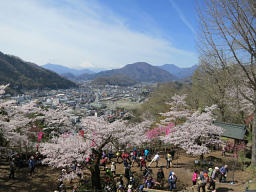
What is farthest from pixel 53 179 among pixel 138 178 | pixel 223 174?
pixel 223 174

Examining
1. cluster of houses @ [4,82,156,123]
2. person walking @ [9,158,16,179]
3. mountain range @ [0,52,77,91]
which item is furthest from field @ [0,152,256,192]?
mountain range @ [0,52,77,91]

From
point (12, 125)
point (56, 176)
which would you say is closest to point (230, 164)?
point (56, 176)

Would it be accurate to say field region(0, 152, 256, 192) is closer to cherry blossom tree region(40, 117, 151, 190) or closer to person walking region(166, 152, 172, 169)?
person walking region(166, 152, 172, 169)

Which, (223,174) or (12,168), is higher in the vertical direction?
(223,174)

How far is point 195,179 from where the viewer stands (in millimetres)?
8594

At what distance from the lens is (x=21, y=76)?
283ft

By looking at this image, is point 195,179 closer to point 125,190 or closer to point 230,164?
point 125,190

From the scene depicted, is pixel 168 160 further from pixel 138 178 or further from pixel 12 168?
pixel 12 168

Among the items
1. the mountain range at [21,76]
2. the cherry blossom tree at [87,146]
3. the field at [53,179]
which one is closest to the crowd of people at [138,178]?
the field at [53,179]

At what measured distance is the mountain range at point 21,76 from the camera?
7694cm

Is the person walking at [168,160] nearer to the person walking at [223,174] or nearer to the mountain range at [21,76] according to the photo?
the person walking at [223,174]

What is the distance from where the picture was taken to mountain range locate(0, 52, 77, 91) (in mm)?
76938

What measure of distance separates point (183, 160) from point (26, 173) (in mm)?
10650

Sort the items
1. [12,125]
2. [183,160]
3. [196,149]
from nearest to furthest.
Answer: [12,125]
[196,149]
[183,160]
